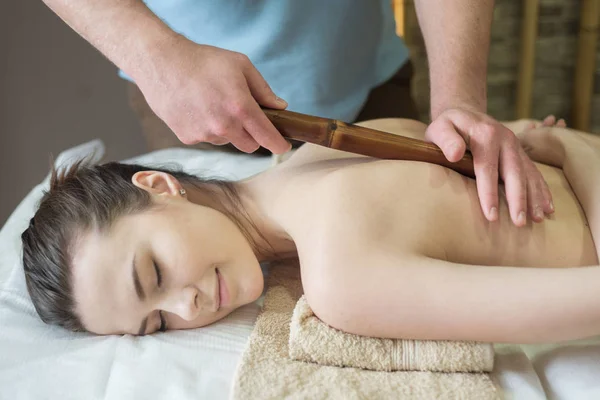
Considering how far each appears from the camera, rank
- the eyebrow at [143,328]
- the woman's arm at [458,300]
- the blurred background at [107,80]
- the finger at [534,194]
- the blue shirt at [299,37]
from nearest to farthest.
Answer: the woman's arm at [458,300], the finger at [534,194], the eyebrow at [143,328], the blue shirt at [299,37], the blurred background at [107,80]

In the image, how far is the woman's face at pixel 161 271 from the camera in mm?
968

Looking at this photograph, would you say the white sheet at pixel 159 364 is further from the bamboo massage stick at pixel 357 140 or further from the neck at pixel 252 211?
the bamboo massage stick at pixel 357 140

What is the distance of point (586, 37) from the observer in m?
2.02

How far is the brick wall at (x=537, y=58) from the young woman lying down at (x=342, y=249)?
3.95 feet

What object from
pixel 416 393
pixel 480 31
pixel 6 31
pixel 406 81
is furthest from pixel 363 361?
pixel 6 31

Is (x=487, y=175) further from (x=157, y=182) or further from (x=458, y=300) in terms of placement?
(x=157, y=182)

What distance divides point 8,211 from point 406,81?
5.06 feet

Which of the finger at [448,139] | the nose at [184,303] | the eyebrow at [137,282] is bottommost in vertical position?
the nose at [184,303]

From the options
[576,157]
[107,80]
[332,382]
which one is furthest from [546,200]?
[107,80]

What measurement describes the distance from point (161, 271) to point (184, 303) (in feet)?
0.21

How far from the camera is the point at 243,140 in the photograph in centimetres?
89

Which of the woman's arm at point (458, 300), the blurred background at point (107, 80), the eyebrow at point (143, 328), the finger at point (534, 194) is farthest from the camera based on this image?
the blurred background at point (107, 80)

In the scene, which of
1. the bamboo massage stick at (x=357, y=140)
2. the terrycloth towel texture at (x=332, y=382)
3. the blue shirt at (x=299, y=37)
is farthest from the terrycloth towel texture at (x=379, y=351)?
the blue shirt at (x=299, y=37)

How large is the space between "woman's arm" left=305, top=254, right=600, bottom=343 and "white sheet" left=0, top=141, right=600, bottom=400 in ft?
0.25
